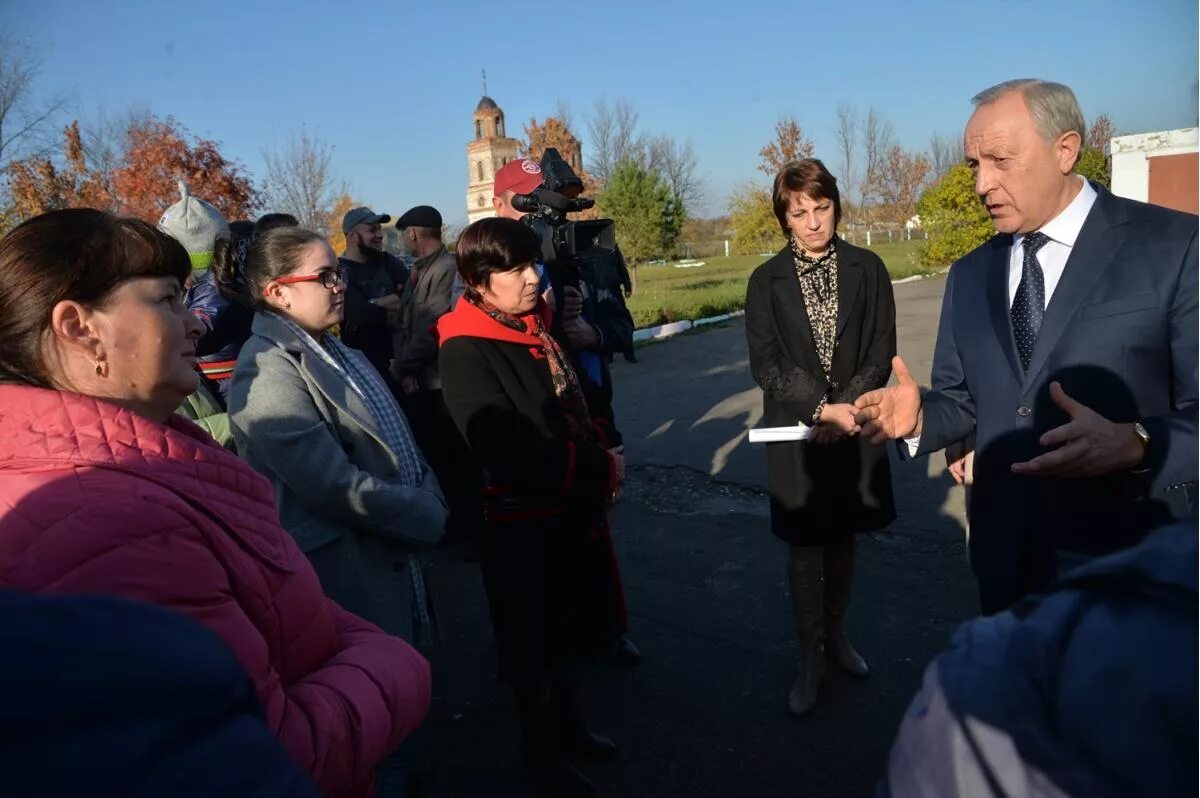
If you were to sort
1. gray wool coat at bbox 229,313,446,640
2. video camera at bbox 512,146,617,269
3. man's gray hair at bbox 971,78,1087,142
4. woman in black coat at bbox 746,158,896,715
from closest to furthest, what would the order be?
man's gray hair at bbox 971,78,1087,142 → gray wool coat at bbox 229,313,446,640 → woman in black coat at bbox 746,158,896,715 → video camera at bbox 512,146,617,269

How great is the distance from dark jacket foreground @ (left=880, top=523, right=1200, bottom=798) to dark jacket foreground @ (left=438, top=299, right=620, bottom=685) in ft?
6.57

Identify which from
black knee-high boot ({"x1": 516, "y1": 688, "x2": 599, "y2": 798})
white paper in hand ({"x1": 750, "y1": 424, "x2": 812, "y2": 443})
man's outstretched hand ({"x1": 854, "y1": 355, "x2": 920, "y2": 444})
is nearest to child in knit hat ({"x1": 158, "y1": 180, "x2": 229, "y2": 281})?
black knee-high boot ({"x1": 516, "y1": 688, "x2": 599, "y2": 798})

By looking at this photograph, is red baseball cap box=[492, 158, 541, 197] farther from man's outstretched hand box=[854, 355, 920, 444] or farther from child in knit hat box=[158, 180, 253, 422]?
man's outstretched hand box=[854, 355, 920, 444]

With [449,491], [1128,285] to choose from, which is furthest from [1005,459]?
[449,491]

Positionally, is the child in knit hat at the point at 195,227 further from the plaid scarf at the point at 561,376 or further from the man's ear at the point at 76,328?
the man's ear at the point at 76,328

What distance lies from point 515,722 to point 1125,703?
3.01 metres

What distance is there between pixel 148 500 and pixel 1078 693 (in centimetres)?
127

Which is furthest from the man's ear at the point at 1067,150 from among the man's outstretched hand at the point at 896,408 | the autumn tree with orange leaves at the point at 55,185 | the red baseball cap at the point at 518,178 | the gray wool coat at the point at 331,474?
the autumn tree with orange leaves at the point at 55,185

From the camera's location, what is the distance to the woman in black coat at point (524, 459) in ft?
9.05

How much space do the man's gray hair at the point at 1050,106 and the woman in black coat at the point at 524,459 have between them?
1.58 metres

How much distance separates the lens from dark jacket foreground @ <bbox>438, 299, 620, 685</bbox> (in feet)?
9.02

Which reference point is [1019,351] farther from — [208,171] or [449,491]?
[208,171]

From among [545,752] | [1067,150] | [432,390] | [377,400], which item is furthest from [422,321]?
[1067,150]

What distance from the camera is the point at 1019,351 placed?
2.30 meters
